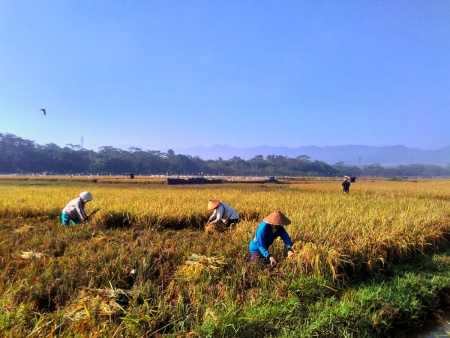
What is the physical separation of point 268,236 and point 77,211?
5.12 m

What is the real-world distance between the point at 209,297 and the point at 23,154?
308ft

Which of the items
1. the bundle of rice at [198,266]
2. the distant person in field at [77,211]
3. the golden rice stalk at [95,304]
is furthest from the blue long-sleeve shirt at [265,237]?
the distant person in field at [77,211]

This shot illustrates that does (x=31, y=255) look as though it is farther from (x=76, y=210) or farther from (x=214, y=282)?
(x=214, y=282)

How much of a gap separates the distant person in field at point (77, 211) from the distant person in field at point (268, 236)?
181 inches

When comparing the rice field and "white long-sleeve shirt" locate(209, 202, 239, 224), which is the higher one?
"white long-sleeve shirt" locate(209, 202, 239, 224)

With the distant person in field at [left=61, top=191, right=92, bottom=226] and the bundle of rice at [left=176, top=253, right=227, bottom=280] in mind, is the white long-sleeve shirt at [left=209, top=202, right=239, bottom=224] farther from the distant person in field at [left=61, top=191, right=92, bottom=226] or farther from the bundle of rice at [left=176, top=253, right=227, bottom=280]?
the distant person in field at [left=61, top=191, right=92, bottom=226]

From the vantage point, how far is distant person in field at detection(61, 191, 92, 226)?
24.5 feet

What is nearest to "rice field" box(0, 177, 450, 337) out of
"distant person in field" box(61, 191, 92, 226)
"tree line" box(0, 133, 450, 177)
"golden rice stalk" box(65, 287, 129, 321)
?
"golden rice stalk" box(65, 287, 129, 321)

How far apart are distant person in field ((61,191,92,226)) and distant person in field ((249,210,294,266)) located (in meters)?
4.59

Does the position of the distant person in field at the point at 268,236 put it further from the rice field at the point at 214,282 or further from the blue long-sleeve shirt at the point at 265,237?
the rice field at the point at 214,282

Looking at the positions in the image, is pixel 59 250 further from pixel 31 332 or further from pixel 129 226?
pixel 31 332

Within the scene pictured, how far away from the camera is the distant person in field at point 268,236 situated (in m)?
4.55

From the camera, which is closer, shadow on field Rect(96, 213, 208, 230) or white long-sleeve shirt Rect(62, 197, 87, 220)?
white long-sleeve shirt Rect(62, 197, 87, 220)

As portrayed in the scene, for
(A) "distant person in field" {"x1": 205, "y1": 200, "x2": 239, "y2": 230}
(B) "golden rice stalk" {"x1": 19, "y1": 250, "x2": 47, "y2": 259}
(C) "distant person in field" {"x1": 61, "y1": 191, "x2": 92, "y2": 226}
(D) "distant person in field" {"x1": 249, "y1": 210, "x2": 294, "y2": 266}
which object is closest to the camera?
(D) "distant person in field" {"x1": 249, "y1": 210, "x2": 294, "y2": 266}
